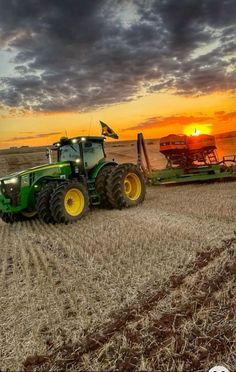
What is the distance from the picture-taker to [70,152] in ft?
35.8

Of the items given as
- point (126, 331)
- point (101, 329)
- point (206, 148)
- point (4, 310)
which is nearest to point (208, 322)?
point (126, 331)

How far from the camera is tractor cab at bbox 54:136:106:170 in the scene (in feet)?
35.2

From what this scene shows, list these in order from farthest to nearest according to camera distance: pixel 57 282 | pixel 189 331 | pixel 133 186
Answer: pixel 133 186
pixel 57 282
pixel 189 331

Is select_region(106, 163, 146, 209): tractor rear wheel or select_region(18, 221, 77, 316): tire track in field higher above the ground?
select_region(106, 163, 146, 209): tractor rear wheel

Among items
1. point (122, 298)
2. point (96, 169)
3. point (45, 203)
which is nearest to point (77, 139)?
point (96, 169)

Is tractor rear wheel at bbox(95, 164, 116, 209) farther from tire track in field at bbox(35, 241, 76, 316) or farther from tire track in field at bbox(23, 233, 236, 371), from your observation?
tire track in field at bbox(23, 233, 236, 371)

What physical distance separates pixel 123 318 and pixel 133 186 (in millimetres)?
7955

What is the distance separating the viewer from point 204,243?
619 centimetres

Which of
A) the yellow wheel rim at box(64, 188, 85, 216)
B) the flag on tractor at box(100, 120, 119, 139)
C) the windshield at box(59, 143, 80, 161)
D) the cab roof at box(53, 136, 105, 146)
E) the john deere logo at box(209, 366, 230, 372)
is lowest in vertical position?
the john deere logo at box(209, 366, 230, 372)

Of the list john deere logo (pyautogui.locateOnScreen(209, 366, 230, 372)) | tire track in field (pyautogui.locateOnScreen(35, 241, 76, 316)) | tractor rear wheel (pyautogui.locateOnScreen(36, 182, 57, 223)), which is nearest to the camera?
john deere logo (pyautogui.locateOnScreen(209, 366, 230, 372))

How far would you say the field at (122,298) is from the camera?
3.08 meters

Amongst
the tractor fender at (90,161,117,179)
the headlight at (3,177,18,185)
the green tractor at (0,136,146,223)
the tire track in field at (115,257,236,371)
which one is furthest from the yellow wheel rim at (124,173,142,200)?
the tire track in field at (115,257,236,371)

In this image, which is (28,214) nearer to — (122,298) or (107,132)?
(107,132)

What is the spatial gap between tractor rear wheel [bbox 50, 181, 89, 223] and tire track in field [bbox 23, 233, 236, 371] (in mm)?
4341
